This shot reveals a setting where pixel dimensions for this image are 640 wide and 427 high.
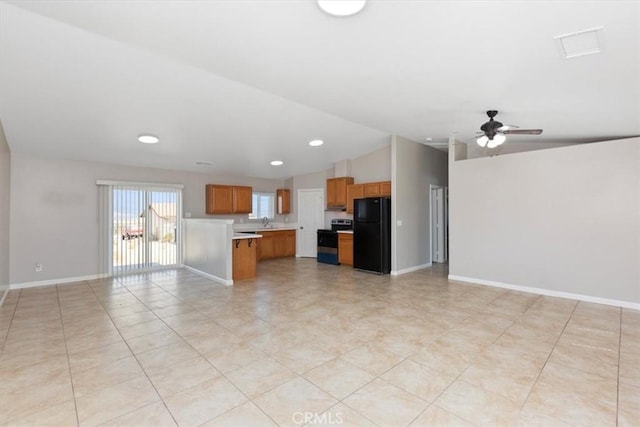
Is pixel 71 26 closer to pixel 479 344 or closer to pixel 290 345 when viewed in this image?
pixel 290 345

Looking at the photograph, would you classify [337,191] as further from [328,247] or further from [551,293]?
[551,293]

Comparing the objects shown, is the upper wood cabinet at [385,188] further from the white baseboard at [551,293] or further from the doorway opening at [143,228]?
the doorway opening at [143,228]

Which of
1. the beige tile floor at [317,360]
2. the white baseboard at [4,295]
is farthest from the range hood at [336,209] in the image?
the white baseboard at [4,295]

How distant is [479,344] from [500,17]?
280 cm

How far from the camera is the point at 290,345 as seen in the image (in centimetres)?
292

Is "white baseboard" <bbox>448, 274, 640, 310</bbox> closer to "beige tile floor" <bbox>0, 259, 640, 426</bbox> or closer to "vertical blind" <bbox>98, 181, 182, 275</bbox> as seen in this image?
"beige tile floor" <bbox>0, 259, 640, 426</bbox>

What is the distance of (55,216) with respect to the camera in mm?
5344

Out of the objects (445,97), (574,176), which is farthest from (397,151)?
(574,176)

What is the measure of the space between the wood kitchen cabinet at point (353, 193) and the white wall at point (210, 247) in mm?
3062

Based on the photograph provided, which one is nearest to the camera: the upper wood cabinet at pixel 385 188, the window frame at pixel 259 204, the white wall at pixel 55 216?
the white wall at pixel 55 216

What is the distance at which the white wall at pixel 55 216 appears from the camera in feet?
16.5

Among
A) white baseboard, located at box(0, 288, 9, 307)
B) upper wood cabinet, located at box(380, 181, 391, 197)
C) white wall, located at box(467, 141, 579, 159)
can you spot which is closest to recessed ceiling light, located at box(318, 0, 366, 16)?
white wall, located at box(467, 141, 579, 159)

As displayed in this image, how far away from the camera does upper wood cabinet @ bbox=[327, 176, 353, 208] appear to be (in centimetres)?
738

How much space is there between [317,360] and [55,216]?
5.56 metres
